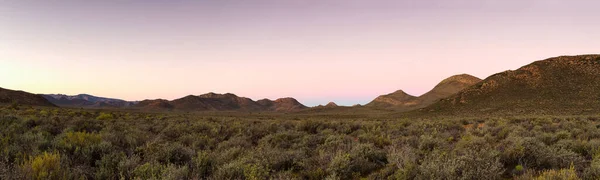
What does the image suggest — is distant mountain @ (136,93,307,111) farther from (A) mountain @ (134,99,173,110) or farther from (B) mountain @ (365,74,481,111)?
(B) mountain @ (365,74,481,111)

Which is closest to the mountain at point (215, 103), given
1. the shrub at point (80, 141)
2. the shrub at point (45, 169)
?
the shrub at point (80, 141)

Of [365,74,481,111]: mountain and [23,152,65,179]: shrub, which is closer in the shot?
[23,152,65,179]: shrub

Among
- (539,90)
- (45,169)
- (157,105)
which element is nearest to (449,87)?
(539,90)

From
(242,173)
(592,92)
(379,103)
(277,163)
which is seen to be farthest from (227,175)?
(379,103)

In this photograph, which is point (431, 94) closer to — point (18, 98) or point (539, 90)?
point (539, 90)

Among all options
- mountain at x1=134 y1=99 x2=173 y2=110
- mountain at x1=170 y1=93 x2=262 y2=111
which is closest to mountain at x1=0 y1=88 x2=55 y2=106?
mountain at x1=134 y1=99 x2=173 y2=110

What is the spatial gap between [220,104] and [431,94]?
107m

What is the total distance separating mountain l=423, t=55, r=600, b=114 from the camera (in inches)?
1928

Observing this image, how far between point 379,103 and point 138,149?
133820 millimetres

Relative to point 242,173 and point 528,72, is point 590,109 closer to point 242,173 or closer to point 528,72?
point 528,72

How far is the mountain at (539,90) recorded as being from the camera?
48969 millimetres

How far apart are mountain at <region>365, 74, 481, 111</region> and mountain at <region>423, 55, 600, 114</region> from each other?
50.6 metres

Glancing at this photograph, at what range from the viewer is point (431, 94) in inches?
5002

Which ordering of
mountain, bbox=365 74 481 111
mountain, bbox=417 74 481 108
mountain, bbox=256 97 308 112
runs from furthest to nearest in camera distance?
1. mountain, bbox=256 97 308 112
2. mountain, bbox=417 74 481 108
3. mountain, bbox=365 74 481 111
